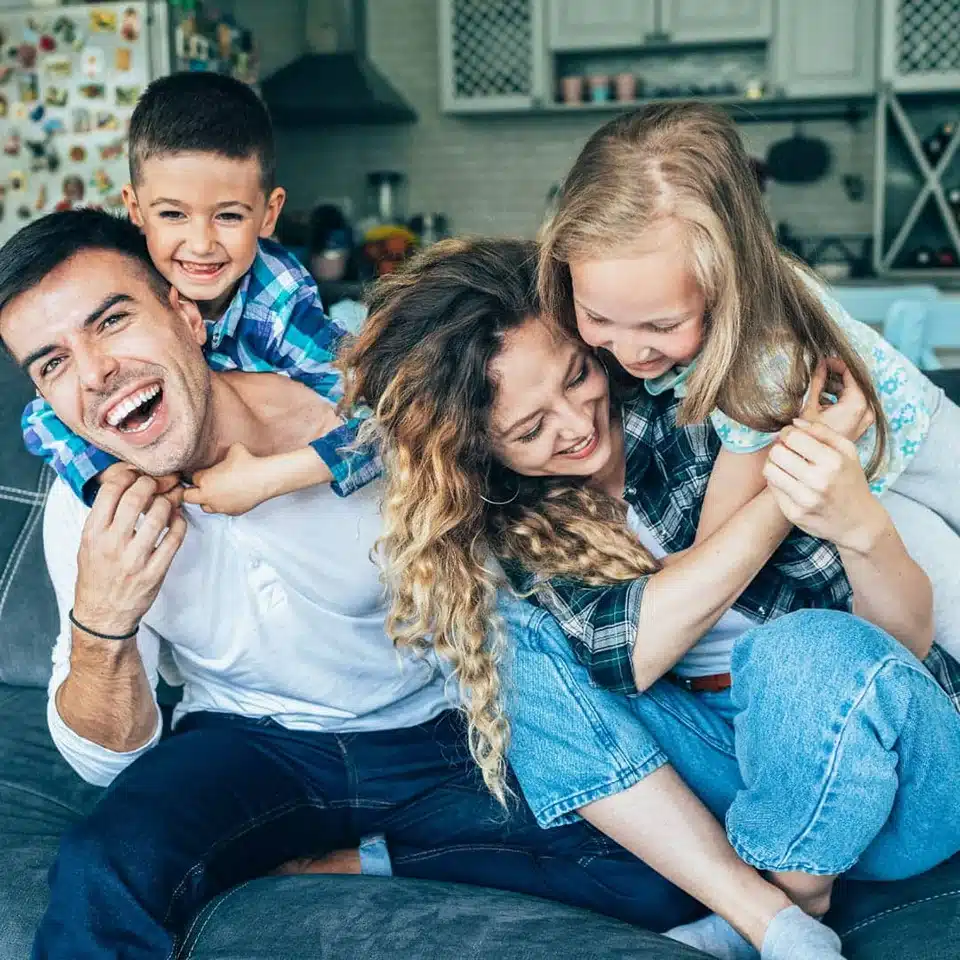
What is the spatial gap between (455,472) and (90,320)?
1.80ft

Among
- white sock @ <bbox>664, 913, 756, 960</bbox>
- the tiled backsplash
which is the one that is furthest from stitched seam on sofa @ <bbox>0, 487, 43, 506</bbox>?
the tiled backsplash

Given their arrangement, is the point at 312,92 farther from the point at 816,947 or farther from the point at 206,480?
the point at 816,947

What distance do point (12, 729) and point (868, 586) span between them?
139 cm

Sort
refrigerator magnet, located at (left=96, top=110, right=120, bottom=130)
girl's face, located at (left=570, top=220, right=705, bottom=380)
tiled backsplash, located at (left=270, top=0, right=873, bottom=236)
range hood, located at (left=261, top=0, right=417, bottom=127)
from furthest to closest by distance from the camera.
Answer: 1. tiled backsplash, located at (left=270, top=0, right=873, bottom=236)
2. range hood, located at (left=261, top=0, right=417, bottom=127)
3. refrigerator magnet, located at (left=96, top=110, right=120, bottom=130)
4. girl's face, located at (left=570, top=220, right=705, bottom=380)

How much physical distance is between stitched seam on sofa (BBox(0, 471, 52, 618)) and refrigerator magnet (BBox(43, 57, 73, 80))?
2.70 meters

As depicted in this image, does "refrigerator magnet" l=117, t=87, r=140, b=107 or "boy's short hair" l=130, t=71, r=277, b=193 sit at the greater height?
"refrigerator magnet" l=117, t=87, r=140, b=107

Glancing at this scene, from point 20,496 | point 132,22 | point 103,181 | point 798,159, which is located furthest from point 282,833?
point 798,159

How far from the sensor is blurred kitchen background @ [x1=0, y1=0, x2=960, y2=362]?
5.00 metres

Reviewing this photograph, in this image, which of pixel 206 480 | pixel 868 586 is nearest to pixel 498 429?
pixel 206 480

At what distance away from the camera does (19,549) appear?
2.03 meters

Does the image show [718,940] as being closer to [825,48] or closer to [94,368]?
[94,368]

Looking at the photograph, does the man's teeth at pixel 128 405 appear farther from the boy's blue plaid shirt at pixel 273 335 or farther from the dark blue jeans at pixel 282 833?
the dark blue jeans at pixel 282 833

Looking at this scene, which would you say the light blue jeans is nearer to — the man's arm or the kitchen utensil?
the man's arm

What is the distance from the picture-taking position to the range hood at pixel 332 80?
5273 mm
